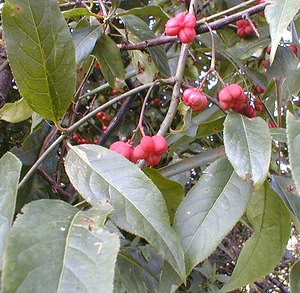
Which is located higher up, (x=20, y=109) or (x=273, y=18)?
(x=273, y=18)

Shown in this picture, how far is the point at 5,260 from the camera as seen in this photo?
0.39 meters

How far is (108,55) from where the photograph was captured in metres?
1.02

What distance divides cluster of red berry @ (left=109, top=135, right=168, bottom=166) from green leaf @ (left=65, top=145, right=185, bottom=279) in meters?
0.10

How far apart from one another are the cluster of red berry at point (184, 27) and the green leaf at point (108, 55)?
15cm

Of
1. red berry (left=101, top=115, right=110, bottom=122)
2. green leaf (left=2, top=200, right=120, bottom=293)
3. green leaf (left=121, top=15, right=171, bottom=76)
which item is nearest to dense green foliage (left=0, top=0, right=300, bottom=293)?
green leaf (left=2, top=200, right=120, bottom=293)

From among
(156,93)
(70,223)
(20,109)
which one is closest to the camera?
(70,223)

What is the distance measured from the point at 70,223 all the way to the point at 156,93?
1630 millimetres

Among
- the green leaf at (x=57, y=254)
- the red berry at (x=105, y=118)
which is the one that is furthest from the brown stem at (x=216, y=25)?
the red berry at (x=105, y=118)

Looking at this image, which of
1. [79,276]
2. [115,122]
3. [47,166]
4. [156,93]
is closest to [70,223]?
[79,276]

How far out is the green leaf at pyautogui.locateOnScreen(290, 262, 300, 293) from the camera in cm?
62

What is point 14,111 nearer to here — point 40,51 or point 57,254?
point 40,51

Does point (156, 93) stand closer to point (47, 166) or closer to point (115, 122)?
point (115, 122)

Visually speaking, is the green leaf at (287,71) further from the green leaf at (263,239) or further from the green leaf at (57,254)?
the green leaf at (57,254)

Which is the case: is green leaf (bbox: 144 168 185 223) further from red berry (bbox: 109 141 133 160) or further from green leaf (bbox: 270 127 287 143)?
green leaf (bbox: 270 127 287 143)
